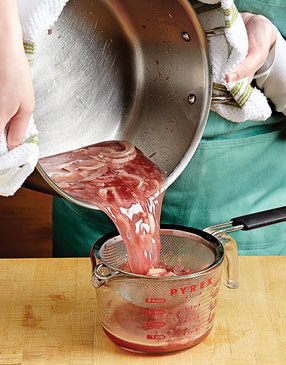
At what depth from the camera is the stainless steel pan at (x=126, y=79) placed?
99cm

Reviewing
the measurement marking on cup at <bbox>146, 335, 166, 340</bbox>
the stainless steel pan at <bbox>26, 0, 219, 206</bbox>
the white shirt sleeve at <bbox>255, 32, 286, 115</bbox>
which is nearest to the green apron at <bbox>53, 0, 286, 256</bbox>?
the white shirt sleeve at <bbox>255, 32, 286, 115</bbox>

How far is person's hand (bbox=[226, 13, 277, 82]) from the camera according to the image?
40.9 inches

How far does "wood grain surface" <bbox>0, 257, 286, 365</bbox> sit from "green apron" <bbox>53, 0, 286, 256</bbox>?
136mm

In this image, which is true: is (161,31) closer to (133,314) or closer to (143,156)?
(143,156)

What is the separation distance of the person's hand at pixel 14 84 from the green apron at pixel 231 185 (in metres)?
0.50

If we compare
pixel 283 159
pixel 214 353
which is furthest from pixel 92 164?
pixel 283 159

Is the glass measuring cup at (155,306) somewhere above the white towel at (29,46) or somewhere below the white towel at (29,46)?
below

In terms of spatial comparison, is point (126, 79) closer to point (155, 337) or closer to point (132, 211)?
point (132, 211)

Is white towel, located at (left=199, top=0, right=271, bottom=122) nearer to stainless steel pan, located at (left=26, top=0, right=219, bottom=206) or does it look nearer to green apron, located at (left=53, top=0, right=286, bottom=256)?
stainless steel pan, located at (left=26, top=0, right=219, bottom=206)

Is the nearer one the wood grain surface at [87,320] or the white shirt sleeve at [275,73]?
the wood grain surface at [87,320]

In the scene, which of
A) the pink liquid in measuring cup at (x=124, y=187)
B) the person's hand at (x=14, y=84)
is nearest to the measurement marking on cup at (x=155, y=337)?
the pink liquid in measuring cup at (x=124, y=187)

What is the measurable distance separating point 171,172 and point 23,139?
1.00 ft

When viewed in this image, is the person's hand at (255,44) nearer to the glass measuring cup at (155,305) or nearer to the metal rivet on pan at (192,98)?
the metal rivet on pan at (192,98)

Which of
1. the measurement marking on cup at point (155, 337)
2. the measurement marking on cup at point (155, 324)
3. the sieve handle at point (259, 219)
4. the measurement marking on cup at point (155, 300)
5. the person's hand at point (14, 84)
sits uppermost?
the person's hand at point (14, 84)
